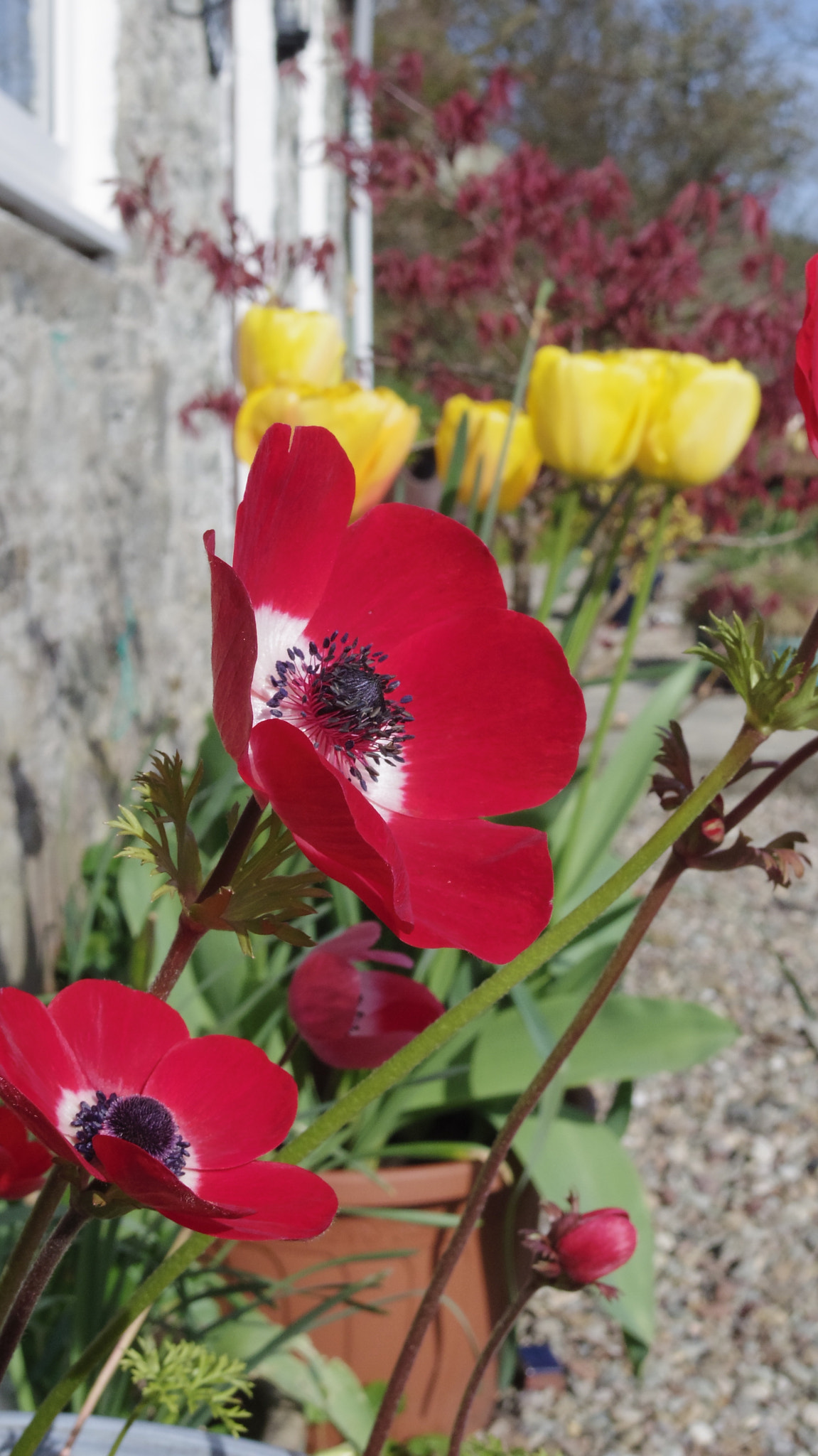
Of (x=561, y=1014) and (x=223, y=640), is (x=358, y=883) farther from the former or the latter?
(x=561, y=1014)

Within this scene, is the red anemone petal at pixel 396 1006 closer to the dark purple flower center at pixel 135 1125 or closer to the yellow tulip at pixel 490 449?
the dark purple flower center at pixel 135 1125

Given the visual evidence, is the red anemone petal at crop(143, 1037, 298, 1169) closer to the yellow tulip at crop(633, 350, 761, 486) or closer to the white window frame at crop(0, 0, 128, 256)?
the yellow tulip at crop(633, 350, 761, 486)

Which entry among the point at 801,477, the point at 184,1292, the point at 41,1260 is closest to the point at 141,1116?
the point at 41,1260

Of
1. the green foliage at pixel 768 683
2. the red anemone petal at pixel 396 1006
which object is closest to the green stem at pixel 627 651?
the red anemone petal at pixel 396 1006

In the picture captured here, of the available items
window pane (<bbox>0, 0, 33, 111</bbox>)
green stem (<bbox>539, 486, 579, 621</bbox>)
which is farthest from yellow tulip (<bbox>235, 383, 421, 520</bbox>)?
window pane (<bbox>0, 0, 33, 111</bbox>)

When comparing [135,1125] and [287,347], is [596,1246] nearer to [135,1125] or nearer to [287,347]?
[135,1125]
